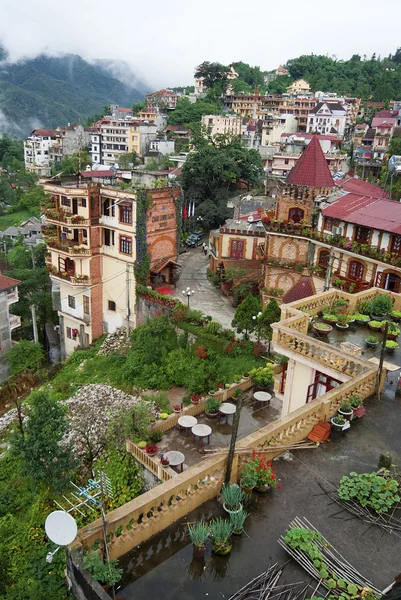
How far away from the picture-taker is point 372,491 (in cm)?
1055

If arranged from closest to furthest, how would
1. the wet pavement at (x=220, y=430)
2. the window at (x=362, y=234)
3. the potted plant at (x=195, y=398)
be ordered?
the wet pavement at (x=220, y=430) < the potted plant at (x=195, y=398) < the window at (x=362, y=234)

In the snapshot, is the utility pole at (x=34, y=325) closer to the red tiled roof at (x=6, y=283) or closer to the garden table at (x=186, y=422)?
the red tiled roof at (x=6, y=283)

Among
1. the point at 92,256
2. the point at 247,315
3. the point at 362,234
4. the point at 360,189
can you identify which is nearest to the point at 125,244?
the point at 92,256

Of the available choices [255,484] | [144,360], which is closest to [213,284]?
[144,360]

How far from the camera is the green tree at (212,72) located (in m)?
123

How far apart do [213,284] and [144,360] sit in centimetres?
1308

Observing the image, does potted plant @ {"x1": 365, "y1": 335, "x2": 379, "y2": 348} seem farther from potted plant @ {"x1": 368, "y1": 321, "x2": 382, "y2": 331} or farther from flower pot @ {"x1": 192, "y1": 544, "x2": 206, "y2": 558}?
flower pot @ {"x1": 192, "y1": 544, "x2": 206, "y2": 558}

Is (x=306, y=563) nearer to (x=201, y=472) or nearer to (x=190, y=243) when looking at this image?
(x=201, y=472)

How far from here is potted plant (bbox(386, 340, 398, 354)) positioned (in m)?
16.2

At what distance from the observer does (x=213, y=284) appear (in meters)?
41.8

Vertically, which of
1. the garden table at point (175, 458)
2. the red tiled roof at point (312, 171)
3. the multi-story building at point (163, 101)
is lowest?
the garden table at point (175, 458)

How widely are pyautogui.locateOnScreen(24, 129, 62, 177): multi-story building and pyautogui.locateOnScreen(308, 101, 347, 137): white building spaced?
54399 mm

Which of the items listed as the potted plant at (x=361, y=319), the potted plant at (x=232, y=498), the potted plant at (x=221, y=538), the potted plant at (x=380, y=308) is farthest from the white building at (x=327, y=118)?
the potted plant at (x=221, y=538)

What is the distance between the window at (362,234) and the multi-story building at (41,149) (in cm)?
9225
